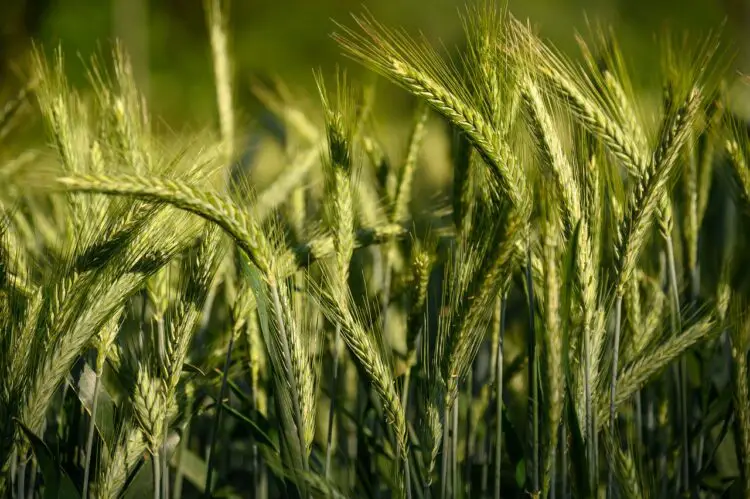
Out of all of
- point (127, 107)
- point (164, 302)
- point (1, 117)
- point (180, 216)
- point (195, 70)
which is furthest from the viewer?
point (195, 70)

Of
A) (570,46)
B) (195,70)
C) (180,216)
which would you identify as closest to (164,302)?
(180,216)

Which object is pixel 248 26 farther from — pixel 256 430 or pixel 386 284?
pixel 256 430

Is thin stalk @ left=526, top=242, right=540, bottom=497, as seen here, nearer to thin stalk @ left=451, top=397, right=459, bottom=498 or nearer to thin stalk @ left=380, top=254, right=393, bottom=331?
thin stalk @ left=451, top=397, right=459, bottom=498

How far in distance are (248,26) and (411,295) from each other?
7.59 metres

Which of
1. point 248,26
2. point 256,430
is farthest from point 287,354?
point 248,26

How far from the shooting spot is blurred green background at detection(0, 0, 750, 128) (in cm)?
716

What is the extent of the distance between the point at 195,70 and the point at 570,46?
3.78 m

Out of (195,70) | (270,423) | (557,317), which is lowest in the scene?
(270,423)

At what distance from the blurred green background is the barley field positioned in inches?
230

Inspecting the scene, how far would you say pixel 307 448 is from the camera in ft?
2.91

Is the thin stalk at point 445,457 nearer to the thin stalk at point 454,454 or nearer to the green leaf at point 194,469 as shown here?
the thin stalk at point 454,454

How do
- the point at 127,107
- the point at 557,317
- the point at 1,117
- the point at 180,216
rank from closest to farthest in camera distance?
the point at 557,317
the point at 180,216
the point at 127,107
the point at 1,117

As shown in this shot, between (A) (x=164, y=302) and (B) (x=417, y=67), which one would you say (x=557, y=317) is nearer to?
(B) (x=417, y=67)

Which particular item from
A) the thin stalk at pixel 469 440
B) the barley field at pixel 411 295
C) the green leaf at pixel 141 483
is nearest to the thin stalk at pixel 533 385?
the barley field at pixel 411 295
